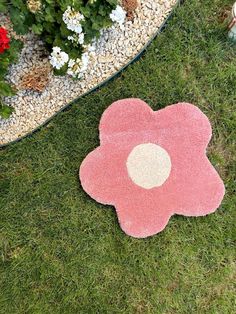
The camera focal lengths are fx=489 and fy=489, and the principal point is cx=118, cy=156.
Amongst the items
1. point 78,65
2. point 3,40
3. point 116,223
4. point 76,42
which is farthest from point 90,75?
point 116,223

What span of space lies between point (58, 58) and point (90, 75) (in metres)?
0.25

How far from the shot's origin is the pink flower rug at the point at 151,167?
8.96ft

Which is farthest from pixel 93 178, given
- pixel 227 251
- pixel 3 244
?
pixel 227 251

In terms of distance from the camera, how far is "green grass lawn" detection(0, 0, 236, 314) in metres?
2.68

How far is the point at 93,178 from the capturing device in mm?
2770

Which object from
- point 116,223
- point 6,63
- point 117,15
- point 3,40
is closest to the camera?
point 3,40

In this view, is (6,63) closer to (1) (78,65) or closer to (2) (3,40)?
(2) (3,40)

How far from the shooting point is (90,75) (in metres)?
2.84

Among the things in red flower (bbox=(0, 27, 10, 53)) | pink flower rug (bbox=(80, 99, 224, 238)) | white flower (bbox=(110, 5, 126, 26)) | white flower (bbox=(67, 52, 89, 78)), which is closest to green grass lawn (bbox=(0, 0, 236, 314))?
pink flower rug (bbox=(80, 99, 224, 238))

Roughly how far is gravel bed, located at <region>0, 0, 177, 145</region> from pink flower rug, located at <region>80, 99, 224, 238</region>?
0.23 meters

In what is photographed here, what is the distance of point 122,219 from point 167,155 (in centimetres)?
44

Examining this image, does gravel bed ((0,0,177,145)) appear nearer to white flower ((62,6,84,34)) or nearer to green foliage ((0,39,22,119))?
green foliage ((0,39,22,119))

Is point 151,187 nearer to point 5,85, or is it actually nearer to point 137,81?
point 137,81

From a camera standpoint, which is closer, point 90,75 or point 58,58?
point 58,58
